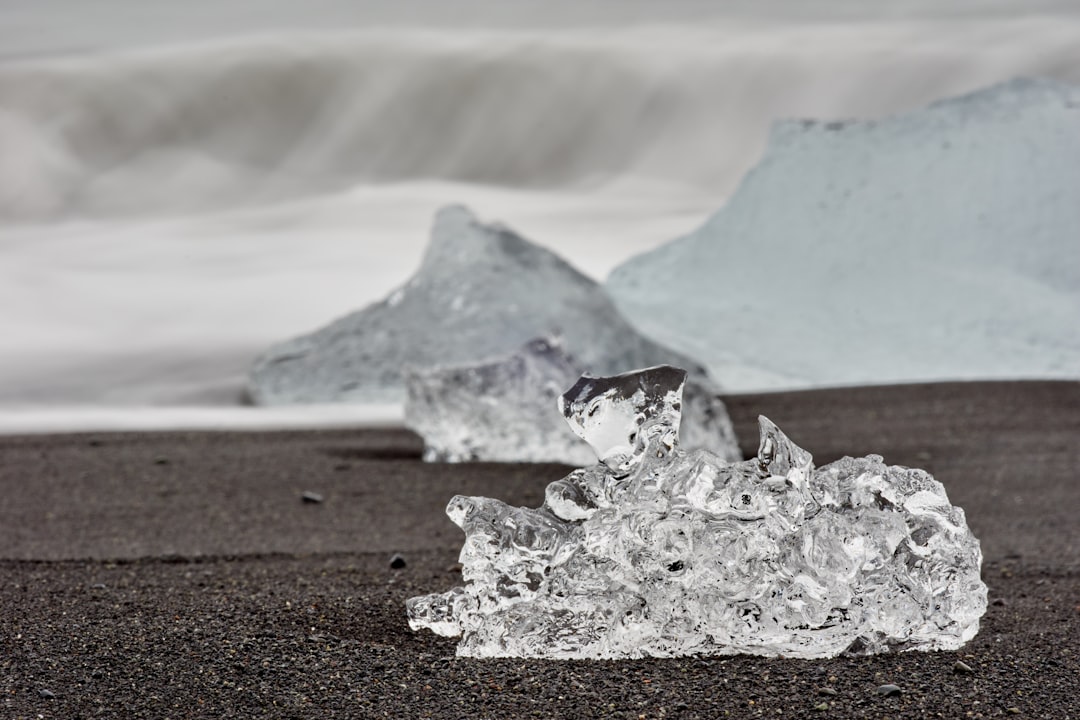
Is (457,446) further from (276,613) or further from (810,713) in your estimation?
(810,713)

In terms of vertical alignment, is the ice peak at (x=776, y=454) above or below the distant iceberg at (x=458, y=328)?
above

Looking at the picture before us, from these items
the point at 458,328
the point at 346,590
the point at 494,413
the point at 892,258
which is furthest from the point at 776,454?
the point at 892,258

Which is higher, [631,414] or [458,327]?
[631,414]

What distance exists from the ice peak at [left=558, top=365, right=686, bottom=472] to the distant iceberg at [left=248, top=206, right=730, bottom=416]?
196 inches

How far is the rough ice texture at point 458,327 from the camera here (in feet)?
25.6

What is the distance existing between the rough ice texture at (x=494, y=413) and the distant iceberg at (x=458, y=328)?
6.56 feet

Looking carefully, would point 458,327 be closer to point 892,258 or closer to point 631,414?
point 892,258

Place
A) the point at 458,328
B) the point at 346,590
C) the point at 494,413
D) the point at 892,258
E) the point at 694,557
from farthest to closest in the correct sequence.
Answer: the point at 892,258
the point at 458,328
the point at 494,413
the point at 346,590
the point at 694,557

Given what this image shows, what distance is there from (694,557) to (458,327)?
547 cm

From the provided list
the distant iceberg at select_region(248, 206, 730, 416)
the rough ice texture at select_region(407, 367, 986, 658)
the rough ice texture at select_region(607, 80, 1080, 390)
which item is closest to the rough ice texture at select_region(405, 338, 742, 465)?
the distant iceberg at select_region(248, 206, 730, 416)

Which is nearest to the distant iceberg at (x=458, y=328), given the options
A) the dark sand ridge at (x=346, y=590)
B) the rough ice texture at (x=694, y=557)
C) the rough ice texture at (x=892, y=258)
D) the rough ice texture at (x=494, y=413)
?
the rough ice texture at (x=892, y=258)

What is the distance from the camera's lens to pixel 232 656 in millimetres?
2402

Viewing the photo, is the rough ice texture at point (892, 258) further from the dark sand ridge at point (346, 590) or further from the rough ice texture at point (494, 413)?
the rough ice texture at point (494, 413)

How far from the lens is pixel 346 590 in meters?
3.07
